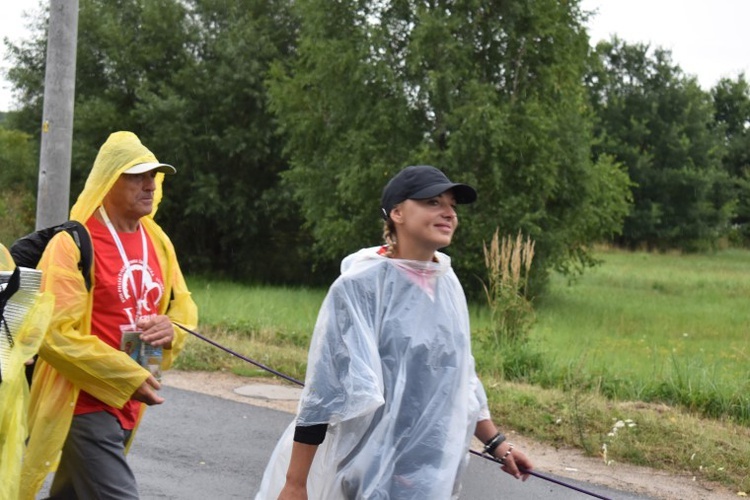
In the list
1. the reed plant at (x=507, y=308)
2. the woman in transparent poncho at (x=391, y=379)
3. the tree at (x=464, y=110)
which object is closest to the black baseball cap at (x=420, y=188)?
the woman in transparent poncho at (x=391, y=379)

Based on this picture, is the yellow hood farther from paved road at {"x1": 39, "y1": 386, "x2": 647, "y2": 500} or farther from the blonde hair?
paved road at {"x1": 39, "y1": 386, "x2": 647, "y2": 500}

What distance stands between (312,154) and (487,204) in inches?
189

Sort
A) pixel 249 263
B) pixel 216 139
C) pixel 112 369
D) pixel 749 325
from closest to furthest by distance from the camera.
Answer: pixel 112 369
pixel 749 325
pixel 216 139
pixel 249 263

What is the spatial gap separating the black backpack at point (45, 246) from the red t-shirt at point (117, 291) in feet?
0.22

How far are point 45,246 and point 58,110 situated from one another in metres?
5.71

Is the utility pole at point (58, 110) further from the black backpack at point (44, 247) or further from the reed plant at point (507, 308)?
the black backpack at point (44, 247)

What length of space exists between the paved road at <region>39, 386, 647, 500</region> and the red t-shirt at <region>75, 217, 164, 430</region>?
2346 millimetres

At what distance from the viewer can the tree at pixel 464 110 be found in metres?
22.1

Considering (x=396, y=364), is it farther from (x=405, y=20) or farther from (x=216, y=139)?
(x=216, y=139)

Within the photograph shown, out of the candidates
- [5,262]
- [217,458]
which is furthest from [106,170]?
[217,458]

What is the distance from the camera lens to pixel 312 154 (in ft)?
83.5

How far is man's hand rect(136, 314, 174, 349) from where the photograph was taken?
4.23 m

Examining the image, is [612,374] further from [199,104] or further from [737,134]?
[737,134]

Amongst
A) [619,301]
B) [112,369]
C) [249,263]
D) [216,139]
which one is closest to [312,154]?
[216,139]
